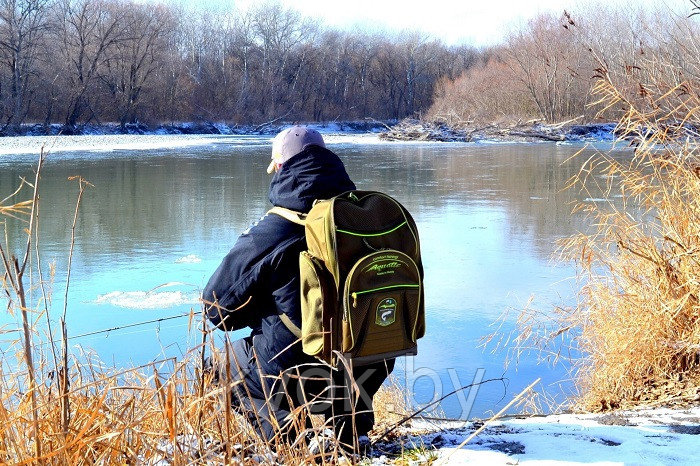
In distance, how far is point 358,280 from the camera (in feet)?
7.95

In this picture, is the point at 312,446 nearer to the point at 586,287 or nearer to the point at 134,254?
the point at 586,287

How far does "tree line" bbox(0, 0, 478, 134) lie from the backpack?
106 ft

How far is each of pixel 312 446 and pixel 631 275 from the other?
2.35 m

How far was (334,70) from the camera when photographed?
52750 mm

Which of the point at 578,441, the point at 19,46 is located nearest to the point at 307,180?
the point at 578,441

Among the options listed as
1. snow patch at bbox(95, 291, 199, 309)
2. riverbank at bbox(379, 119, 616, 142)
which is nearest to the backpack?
Result: snow patch at bbox(95, 291, 199, 309)

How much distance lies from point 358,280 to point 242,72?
48953 millimetres

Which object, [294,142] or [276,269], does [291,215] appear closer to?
[276,269]

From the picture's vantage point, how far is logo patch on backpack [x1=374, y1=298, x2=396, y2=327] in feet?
8.17

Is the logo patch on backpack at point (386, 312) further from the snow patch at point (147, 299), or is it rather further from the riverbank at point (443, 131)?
the riverbank at point (443, 131)

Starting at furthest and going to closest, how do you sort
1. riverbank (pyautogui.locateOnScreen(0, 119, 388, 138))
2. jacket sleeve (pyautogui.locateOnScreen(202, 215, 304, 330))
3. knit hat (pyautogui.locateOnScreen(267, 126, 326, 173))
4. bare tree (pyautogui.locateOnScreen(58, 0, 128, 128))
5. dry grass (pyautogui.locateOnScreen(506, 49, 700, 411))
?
bare tree (pyautogui.locateOnScreen(58, 0, 128, 128))
riverbank (pyautogui.locateOnScreen(0, 119, 388, 138))
dry grass (pyautogui.locateOnScreen(506, 49, 700, 411))
knit hat (pyautogui.locateOnScreen(267, 126, 326, 173))
jacket sleeve (pyautogui.locateOnScreen(202, 215, 304, 330))

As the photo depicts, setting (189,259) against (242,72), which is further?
(242,72)

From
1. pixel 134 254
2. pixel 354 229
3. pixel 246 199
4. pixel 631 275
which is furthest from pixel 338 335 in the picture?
pixel 246 199

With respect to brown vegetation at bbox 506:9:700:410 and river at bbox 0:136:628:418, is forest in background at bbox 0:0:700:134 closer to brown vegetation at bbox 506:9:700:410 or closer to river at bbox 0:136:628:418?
river at bbox 0:136:628:418
